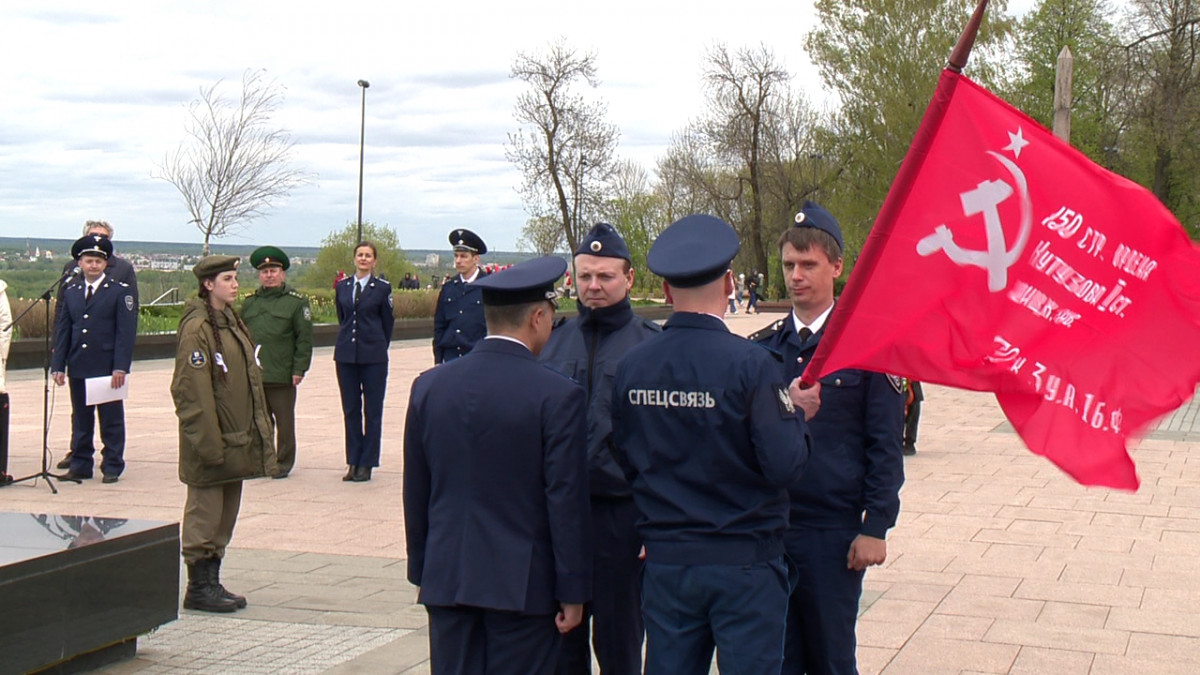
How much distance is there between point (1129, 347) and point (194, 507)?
15.2 ft

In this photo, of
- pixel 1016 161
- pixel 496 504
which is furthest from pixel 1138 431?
pixel 496 504

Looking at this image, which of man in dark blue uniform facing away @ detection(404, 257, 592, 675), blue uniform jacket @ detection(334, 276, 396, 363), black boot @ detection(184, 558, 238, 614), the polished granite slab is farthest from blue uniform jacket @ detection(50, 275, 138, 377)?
man in dark blue uniform facing away @ detection(404, 257, 592, 675)

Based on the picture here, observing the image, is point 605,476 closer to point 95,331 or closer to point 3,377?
point 3,377

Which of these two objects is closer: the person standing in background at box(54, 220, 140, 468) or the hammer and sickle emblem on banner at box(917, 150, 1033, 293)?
the hammer and sickle emblem on banner at box(917, 150, 1033, 293)

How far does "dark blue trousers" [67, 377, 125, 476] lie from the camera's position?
10750 millimetres

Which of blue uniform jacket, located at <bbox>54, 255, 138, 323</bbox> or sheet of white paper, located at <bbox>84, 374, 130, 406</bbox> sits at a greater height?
blue uniform jacket, located at <bbox>54, 255, 138, 323</bbox>

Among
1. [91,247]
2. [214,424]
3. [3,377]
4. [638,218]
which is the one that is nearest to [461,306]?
[91,247]

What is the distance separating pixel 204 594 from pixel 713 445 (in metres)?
3.94

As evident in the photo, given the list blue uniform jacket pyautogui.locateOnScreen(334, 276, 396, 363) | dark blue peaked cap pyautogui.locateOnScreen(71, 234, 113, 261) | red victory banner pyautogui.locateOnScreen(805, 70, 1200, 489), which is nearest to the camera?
red victory banner pyautogui.locateOnScreen(805, 70, 1200, 489)

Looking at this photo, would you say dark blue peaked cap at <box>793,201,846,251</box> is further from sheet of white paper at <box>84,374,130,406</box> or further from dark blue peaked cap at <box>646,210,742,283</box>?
sheet of white paper at <box>84,374,130,406</box>

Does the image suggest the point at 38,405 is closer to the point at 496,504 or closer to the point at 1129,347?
the point at 496,504

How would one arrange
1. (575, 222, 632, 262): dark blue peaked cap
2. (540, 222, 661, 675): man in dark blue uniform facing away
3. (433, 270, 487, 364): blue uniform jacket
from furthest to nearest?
(433, 270, 487, 364): blue uniform jacket
(575, 222, 632, 262): dark blue peaked cap
(540, 222, 661, 675): man in dark blue uniform facing away

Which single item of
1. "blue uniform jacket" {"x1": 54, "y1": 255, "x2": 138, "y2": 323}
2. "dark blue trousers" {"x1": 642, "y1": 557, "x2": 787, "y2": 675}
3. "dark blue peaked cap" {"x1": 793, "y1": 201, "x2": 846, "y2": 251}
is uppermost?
"dark blue peaked cap" {"x1": 793, "y1": 201, "x2": 846, "y2": 251}

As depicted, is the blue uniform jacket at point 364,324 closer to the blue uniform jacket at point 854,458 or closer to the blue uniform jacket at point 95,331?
the blue uniform jacket at point 95,331
